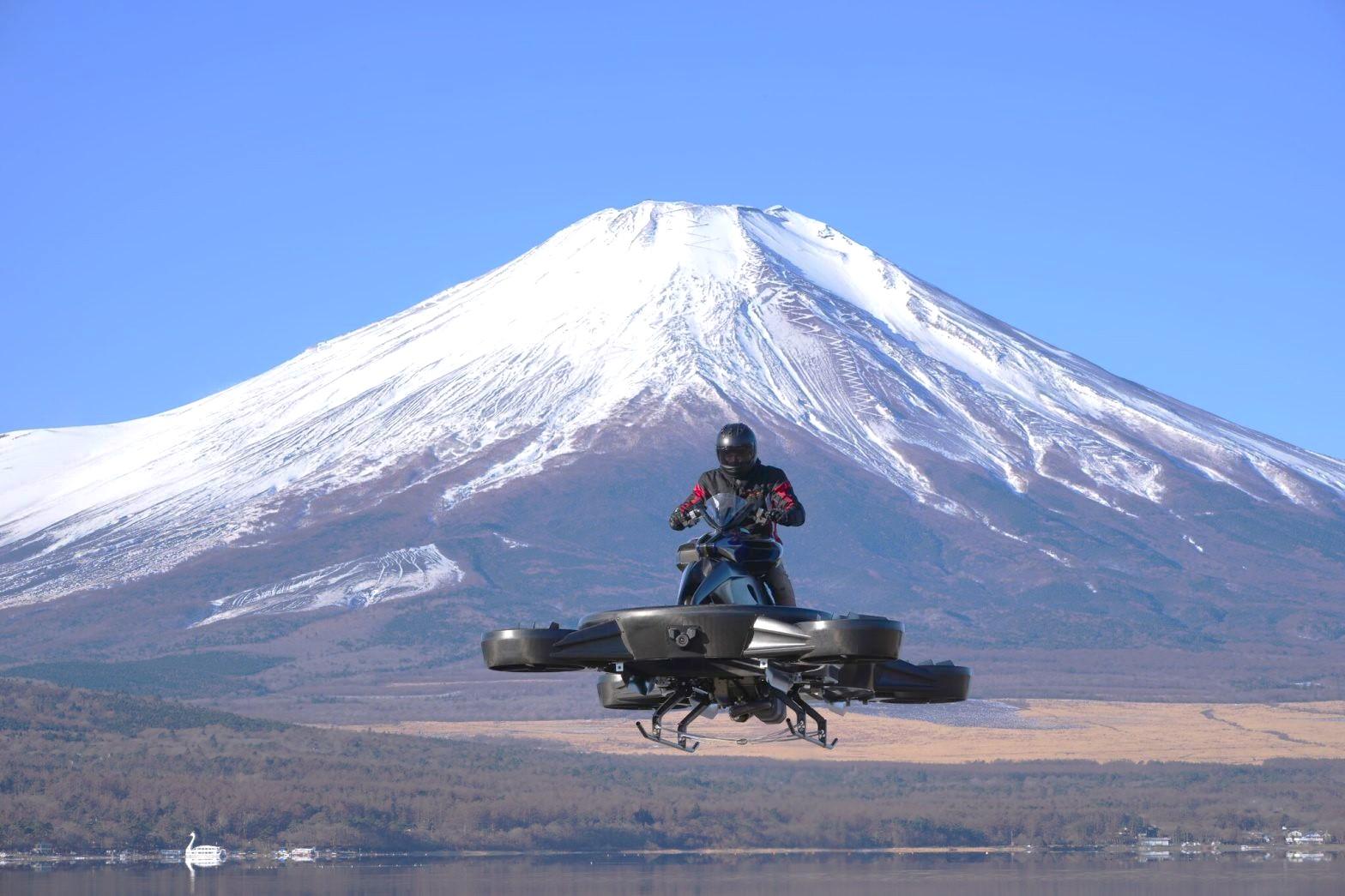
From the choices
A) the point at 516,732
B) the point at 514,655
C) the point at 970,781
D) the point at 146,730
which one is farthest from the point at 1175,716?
the point at 514,655

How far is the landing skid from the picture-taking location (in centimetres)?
1149

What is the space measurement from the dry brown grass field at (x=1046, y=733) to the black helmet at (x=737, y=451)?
133 metres

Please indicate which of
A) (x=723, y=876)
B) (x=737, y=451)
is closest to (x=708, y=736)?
(x=737, y=451)

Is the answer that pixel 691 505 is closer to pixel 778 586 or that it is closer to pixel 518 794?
pixel 778 586

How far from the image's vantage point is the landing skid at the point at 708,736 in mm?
11492

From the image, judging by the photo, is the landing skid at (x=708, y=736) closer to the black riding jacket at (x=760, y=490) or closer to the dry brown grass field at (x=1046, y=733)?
the black riding jacket at (x=760, y=490)

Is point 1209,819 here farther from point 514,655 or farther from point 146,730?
point 514,655

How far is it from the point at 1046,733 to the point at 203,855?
65.7 meters

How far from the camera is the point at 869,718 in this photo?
575 feet

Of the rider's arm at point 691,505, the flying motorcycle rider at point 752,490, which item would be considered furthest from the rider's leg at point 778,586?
the rider's arm at point 691,505

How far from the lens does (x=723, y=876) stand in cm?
10175

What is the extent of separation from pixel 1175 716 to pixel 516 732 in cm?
4773

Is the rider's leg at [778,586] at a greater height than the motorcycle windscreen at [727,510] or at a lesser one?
lesser

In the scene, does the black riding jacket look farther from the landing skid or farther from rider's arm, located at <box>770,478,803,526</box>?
the landing skid
